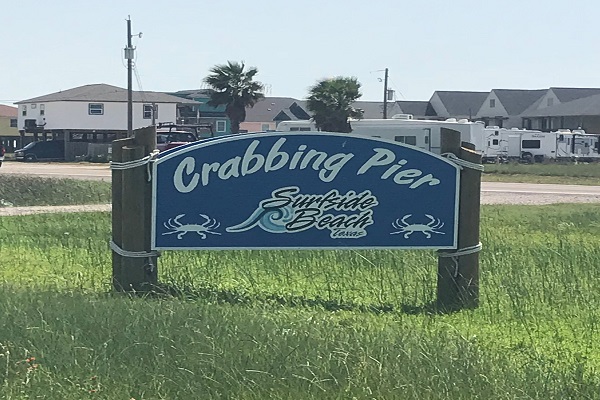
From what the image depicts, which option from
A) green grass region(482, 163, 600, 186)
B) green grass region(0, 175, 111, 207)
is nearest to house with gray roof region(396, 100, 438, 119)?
green grass region(482, 163, 600, 186)

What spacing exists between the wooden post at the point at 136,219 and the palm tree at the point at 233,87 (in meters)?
56.3

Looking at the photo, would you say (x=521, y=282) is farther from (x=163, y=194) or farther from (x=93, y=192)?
(x=93, y=192)

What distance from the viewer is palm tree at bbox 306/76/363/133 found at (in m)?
60.2

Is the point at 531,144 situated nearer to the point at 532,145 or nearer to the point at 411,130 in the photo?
the point at 532,145

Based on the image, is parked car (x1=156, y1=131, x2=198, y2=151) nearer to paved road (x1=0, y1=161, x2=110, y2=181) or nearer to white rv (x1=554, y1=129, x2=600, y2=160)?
paved road (x1=0, y1=161, x2=110, y2=181)

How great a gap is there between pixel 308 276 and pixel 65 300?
2793mm

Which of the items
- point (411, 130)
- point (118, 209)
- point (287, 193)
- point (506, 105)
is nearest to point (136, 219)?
point (118, 209)

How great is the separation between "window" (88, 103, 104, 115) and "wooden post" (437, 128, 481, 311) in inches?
2350

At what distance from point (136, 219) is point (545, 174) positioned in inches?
1521

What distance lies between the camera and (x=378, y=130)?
140ft

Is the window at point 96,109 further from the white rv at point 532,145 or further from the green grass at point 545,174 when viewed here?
the green grass at point 545,174

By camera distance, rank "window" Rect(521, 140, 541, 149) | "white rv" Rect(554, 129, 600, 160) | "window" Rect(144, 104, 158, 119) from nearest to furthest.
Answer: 1. "window" Rect(521, 140, 541, 149)
2. "white rv" Rect(554, 129, 600, 160)
3. "window" Rect(144, 104, 158, 119)

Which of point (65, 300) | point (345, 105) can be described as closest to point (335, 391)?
point (65, 300)

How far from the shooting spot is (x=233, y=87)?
64688 millimetres
